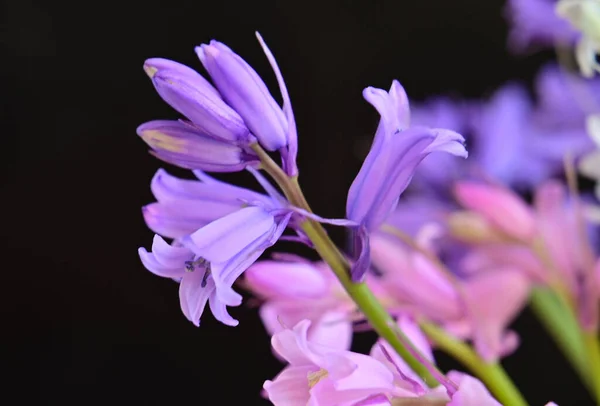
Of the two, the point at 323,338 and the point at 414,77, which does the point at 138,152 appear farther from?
the point at 323,338

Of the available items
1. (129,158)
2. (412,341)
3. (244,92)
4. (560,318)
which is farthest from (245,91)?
(129,158)

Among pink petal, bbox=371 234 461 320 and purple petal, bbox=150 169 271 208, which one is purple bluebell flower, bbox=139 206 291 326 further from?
pink petal, bbox=371 234 461 320

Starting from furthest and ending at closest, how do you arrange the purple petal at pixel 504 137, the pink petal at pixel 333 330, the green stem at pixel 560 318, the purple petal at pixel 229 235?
1. the purple petal at pixel 504 137
2. the green stem at pixel 560 318
3. the pink petal at pixel 333 330
4. the purple petal at pixel 229 235

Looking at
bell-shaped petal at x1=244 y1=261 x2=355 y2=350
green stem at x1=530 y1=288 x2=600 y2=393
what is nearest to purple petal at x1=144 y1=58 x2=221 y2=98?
bell-shaped petal at x1=244 y1=261 x2=355 y2=350

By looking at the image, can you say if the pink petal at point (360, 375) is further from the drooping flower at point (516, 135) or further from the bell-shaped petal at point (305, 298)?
the drooping flower at point (516, 135)

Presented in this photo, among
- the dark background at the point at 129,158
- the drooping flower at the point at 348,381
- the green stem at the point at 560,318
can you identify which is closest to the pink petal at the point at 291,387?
the drooping flower at the point at 348,381

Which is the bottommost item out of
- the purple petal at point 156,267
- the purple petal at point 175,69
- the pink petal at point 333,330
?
the pink petal at point 333,330
